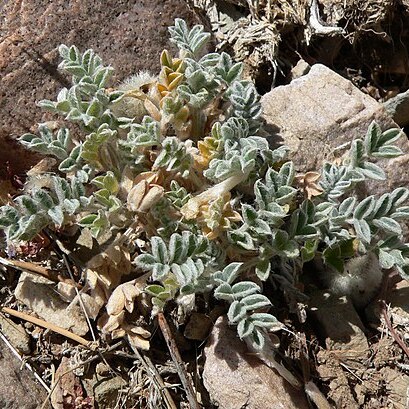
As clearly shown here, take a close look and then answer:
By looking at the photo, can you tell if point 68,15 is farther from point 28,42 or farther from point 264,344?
point 264,344

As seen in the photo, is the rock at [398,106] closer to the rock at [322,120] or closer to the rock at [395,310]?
the rock at [322,120]

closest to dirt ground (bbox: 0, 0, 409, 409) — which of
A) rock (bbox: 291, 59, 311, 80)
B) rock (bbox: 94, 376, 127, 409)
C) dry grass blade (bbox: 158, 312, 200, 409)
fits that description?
rock (bbox: 94, 376, 127, 409)

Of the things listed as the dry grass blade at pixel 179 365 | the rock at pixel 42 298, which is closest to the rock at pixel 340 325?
the dry grass blade at pixel 179 365

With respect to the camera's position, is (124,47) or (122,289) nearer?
(122,289)

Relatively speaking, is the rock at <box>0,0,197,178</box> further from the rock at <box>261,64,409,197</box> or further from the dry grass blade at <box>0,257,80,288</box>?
the rock at <box>261,64,409,197</box>

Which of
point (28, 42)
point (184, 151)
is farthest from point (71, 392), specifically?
point (28, 42)

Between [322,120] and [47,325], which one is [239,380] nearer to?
[47,325]
